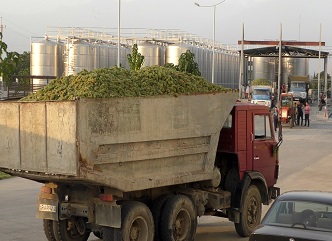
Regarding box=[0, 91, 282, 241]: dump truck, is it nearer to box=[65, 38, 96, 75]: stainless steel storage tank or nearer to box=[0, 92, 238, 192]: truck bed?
box=[0, 92, 238, 192]: truck bed

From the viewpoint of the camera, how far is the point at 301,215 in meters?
9.21

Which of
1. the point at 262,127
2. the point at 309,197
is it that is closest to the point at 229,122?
the point at 262,127

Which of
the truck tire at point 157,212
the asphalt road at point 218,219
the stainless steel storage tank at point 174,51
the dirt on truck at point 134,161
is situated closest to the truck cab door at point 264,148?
the dirt on truck at point 134,161

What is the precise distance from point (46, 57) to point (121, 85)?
62031mm

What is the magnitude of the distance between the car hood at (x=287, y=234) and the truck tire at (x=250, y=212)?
453 cm

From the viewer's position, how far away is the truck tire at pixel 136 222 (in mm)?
10906

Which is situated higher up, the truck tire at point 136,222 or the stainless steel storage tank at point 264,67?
the stainless steel storage tank at point 264,67

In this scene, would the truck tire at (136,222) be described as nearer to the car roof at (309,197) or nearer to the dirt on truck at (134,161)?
the dirt on truck at (134,161)

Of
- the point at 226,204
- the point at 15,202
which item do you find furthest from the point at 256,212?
the point at 15,202

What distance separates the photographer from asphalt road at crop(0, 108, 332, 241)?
45.2ft

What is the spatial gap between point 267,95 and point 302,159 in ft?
142

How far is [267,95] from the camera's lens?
71688mm

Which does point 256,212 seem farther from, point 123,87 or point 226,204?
point 123,87

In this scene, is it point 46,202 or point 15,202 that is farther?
point 15,202
